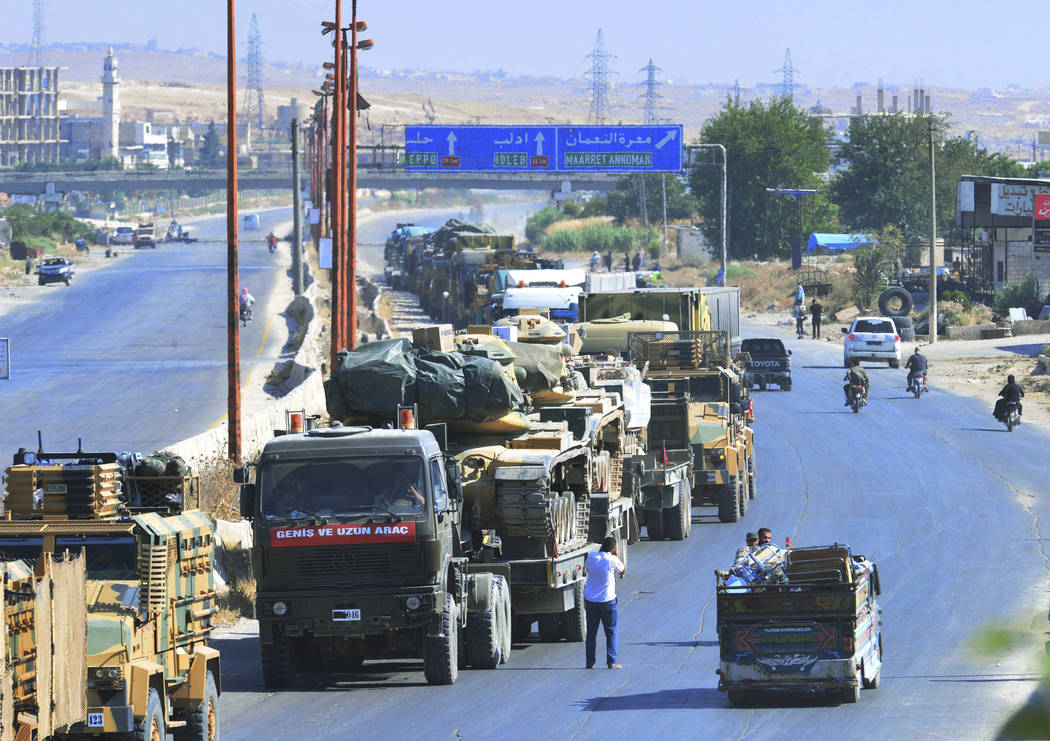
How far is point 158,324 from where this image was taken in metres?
71.4

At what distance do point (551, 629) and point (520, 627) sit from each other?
14.8 inches

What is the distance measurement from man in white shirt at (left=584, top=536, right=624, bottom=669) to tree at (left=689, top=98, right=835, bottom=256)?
93942mm

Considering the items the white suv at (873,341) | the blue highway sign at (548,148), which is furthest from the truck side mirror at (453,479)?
the blue highway sign at (548,148)

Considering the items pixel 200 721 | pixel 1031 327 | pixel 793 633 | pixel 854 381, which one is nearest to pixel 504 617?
pixel 793 633

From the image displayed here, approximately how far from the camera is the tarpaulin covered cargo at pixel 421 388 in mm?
20328

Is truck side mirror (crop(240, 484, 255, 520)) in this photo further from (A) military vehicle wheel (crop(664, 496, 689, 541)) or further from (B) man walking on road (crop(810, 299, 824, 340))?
(B) man walking on road (crop(810, 299, 824, 340))

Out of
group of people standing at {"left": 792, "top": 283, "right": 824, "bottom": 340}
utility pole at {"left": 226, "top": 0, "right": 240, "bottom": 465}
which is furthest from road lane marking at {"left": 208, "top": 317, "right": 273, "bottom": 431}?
group of people standing at {"left": 792, "top": 283, "right": 824, "bottom": 340}

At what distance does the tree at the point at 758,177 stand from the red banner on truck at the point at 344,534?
9568 centimetres

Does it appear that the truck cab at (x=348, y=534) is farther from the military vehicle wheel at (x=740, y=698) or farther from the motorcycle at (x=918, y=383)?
the motorcycle at (x=918, y=383)

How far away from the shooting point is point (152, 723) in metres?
12.2

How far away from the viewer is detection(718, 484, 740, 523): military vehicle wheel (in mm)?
31000

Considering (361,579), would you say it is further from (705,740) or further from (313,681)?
(705,740)

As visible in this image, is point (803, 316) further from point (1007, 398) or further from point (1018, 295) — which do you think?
point (1007, 398)

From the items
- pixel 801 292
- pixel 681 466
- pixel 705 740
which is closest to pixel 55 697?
pixel 705 740
